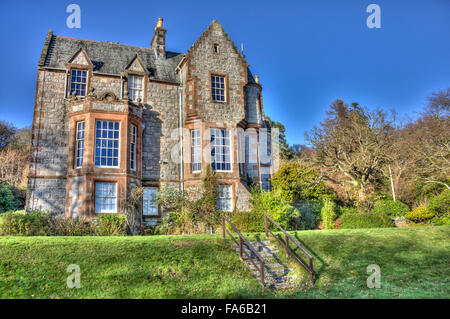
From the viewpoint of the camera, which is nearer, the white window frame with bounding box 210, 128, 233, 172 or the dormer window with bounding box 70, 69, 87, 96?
the dormer window with bounding box 70, 69, 87, 96

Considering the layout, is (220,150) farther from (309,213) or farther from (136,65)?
(136,65)

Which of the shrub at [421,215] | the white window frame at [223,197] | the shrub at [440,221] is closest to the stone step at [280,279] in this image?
the white window frame at [223,197]

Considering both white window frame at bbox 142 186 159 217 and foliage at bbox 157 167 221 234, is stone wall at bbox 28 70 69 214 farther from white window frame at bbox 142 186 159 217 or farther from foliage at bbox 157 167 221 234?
foliage at bbox 157 167 221 234

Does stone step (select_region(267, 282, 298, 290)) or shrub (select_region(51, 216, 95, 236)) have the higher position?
shrub (select_region(51, 216, 95, 236))

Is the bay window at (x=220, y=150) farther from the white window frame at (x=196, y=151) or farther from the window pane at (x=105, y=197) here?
the window pane at (x=105, y=197)

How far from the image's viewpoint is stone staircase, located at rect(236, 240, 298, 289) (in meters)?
10.9

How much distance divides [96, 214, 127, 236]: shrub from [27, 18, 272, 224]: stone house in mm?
1071

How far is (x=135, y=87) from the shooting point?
21.3 m

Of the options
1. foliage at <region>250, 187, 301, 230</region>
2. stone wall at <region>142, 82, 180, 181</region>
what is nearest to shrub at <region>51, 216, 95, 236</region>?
stone wall at <region>142, 82, 180, 181</region>

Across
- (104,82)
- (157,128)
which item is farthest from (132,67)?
(157,128)

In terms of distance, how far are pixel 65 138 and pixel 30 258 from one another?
10.0 meters

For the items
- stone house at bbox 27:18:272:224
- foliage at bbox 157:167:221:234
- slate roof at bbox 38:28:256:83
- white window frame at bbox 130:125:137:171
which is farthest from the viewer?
slate roof at bbox 38:28:256:83
